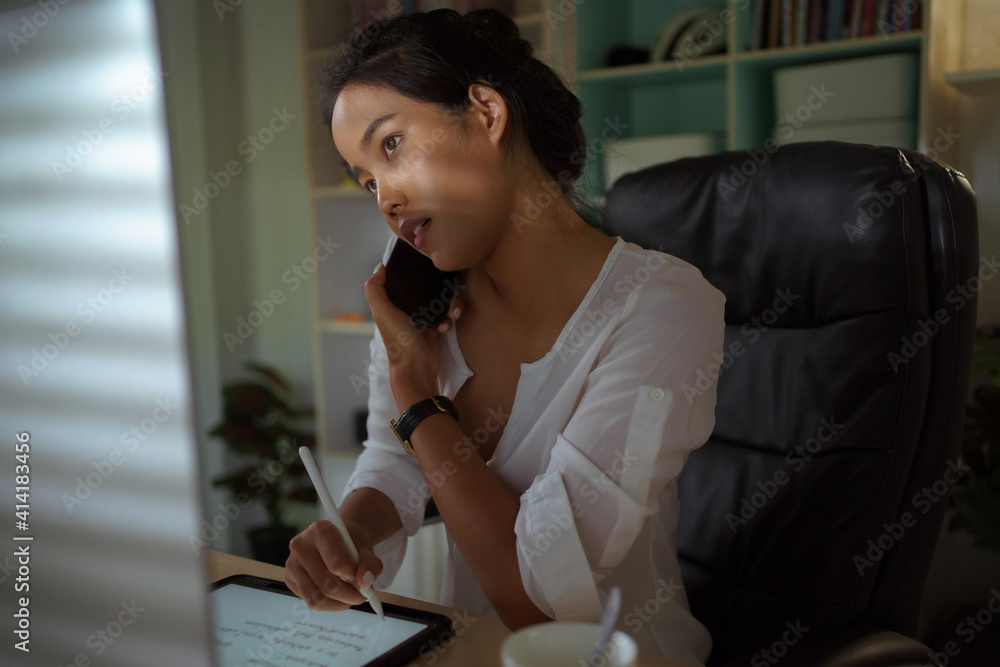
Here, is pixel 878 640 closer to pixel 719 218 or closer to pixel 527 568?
pixel 527 568

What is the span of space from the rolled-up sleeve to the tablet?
0.45ft

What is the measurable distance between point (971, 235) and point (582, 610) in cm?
61

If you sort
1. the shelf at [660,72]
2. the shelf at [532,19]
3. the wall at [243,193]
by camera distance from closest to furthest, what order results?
the shelf at [660,72], the shelf at [532,19], the wall at [243,193]

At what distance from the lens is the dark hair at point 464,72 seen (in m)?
0.93

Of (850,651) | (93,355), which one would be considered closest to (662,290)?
(850,651)

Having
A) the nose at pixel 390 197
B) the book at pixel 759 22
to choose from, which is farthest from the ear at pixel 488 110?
the book at pixel 759 22

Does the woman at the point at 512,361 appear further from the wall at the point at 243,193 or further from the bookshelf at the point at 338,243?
the wall at the point at 243,193

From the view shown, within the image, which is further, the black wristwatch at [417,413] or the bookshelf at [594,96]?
the bookshelf at [594,96]

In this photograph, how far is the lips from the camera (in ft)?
3.18

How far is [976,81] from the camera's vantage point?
186 cm

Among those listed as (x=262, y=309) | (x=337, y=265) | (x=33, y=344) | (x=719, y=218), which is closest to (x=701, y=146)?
(x=719, y=218)

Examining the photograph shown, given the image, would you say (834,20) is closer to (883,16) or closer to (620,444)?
(883,16)

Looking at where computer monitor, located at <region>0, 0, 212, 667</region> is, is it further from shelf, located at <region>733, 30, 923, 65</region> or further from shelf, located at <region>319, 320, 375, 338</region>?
shelf, located at <region>319, 320, 375, 338</region>

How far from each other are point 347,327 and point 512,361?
1.67m
